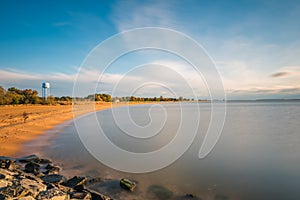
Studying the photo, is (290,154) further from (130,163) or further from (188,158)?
(130,163)

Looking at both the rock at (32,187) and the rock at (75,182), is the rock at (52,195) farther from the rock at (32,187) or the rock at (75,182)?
the rock at (75,182)

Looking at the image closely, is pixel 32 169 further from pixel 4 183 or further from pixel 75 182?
pixel 4 183

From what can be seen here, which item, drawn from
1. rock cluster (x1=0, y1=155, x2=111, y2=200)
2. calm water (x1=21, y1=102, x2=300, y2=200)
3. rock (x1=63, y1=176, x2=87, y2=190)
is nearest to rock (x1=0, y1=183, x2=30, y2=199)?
rock cluster (x1=0, y1=155, x2=111, y2=200)

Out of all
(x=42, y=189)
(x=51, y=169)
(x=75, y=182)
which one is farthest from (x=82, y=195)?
(x=51, y=169)

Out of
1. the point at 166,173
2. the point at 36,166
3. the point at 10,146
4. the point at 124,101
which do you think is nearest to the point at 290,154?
the point at 166,173

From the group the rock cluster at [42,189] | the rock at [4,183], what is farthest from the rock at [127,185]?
the rock at [4,183]

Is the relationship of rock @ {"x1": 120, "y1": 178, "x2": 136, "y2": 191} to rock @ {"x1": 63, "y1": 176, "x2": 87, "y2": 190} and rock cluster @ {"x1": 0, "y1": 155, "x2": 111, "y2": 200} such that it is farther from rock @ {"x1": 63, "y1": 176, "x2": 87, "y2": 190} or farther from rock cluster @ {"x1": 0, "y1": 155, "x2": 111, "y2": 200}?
rock @ {"x1": 63, "y1": 176, "x2": 87, "y2": 190}

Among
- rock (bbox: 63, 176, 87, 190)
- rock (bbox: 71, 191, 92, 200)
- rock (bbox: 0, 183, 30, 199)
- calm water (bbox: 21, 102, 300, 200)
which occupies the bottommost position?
calm water (bbox: 21, 102, 300, 200)

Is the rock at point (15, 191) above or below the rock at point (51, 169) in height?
above

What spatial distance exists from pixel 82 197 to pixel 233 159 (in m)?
7.49

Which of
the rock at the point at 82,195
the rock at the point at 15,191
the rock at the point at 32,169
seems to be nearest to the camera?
the rock at the point at 15,191

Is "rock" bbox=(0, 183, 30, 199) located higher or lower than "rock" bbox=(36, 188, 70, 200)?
higher

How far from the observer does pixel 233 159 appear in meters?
9.13

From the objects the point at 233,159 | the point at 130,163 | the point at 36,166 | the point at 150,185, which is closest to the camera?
the point at 150,185
